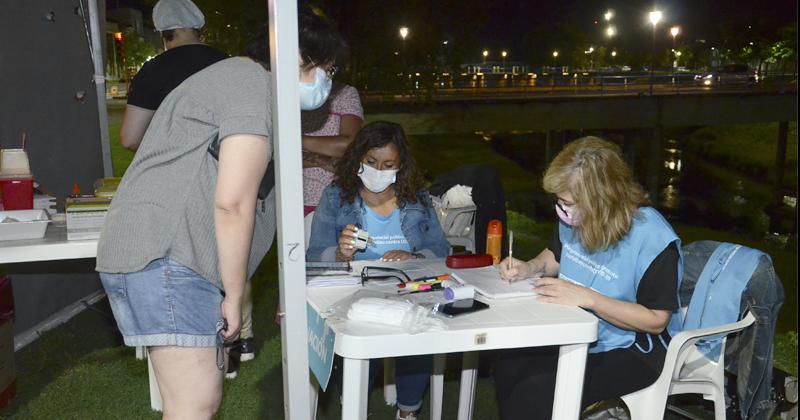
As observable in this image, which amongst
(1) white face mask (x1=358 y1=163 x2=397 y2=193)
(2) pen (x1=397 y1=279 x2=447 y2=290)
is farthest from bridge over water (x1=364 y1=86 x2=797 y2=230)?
(2) pen (x1=397 y1=279 x2=447 y2=290)

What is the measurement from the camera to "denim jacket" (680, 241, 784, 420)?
2.46m

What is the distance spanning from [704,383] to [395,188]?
147 cm

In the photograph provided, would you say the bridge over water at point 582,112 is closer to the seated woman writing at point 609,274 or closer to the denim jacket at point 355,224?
the denim jacket at point 355,224

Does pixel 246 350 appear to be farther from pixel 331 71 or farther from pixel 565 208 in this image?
pixel 331 71

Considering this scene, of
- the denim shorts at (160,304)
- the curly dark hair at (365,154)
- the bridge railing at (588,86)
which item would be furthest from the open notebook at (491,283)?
the bridge railing at (588,86)

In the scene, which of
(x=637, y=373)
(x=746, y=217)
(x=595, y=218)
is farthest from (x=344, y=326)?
(x=746, y=217)

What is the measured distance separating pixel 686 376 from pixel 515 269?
2.57ft

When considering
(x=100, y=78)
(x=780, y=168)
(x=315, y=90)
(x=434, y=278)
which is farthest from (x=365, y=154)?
(x=780, y=168)

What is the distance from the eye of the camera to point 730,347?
2637 mm

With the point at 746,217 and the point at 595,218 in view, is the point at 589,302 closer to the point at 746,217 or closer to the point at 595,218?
the point at 595,218

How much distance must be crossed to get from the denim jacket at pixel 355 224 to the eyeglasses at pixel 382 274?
2.27 feet

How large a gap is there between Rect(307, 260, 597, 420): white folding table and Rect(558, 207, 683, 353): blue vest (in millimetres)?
337

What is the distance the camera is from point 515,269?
239 centimetres

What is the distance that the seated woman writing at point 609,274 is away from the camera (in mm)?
2264
